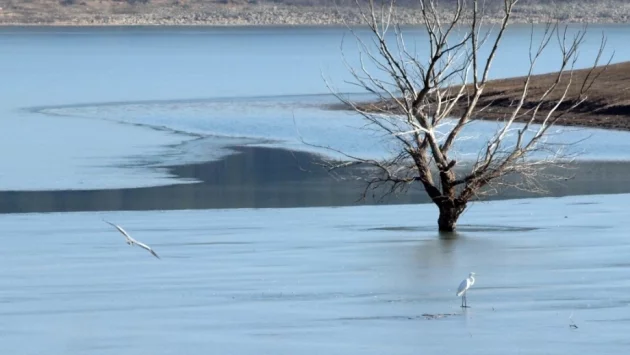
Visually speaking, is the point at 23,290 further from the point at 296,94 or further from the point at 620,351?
the point at 296,94

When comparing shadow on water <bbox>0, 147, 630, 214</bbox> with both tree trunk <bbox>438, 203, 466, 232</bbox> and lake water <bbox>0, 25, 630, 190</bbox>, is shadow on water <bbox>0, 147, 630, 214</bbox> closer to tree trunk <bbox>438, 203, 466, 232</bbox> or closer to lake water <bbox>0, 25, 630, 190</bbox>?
lake water <bbox>0, 25, 630, 190</bbox>

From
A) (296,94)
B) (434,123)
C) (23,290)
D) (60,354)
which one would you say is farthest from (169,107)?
(60,354)

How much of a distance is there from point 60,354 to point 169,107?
23.7 metres

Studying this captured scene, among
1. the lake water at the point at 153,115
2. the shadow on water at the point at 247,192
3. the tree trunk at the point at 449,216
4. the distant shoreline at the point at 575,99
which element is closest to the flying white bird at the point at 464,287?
the tree trunk at the point at 449,216

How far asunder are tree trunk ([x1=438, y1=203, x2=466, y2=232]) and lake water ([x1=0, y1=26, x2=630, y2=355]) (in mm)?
153

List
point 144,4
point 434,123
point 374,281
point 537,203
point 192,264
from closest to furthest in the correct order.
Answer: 1. point 374,281
2. point 192,264
3. point 434,123
4. point 537,203
5. point 144,4

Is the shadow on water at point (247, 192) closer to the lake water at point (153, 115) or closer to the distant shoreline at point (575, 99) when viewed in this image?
the lake water at point (153, 115)

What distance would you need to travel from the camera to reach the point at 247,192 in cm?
1725

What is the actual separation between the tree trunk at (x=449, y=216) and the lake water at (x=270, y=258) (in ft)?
0.50

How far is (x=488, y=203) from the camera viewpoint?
15.9 metres

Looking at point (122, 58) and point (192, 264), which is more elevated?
point (192, 264)

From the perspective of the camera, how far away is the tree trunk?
13.1m

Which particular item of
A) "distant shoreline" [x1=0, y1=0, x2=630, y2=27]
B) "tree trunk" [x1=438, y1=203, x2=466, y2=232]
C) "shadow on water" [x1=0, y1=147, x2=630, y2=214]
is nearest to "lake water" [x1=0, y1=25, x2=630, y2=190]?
"shadow on water" [x1=0, y1=147, x2=630, y2=214]

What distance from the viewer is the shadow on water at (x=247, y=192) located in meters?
16.1
